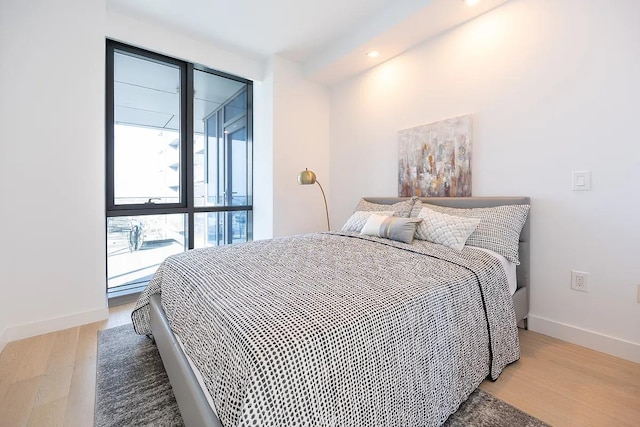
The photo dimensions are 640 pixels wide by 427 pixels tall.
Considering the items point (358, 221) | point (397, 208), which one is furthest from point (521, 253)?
point (358, 221)

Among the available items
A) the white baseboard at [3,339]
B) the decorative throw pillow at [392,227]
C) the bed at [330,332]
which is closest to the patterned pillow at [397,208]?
the decorative throw pillow at [392,227]

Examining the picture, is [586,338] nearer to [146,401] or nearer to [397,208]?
[397,208]

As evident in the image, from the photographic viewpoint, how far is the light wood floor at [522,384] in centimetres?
133

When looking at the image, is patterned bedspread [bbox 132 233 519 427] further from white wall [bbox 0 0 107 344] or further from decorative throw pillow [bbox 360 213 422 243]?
white wall [bbox 0 0 107 344]

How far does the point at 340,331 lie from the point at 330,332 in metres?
0.04

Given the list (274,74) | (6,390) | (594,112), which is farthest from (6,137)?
(594,112)

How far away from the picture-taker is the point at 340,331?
36.4 inches

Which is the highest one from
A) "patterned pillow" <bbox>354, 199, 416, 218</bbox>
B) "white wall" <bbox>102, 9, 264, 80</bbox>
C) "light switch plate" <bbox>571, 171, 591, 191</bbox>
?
"white wall" <bbox>102, 9, 264, 80</bbox>

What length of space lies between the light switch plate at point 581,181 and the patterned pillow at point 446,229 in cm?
65

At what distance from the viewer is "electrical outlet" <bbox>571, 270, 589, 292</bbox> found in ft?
6.28

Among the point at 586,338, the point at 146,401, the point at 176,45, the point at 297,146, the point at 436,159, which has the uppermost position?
the point at 176,45

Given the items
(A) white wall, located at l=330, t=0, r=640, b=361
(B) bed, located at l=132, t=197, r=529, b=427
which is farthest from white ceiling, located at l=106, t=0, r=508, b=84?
(B) bed, located at l=132, t=197, r=529, b=427

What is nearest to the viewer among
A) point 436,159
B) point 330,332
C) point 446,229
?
point 330,332

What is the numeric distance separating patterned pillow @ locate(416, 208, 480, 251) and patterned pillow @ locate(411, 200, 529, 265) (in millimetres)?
57
